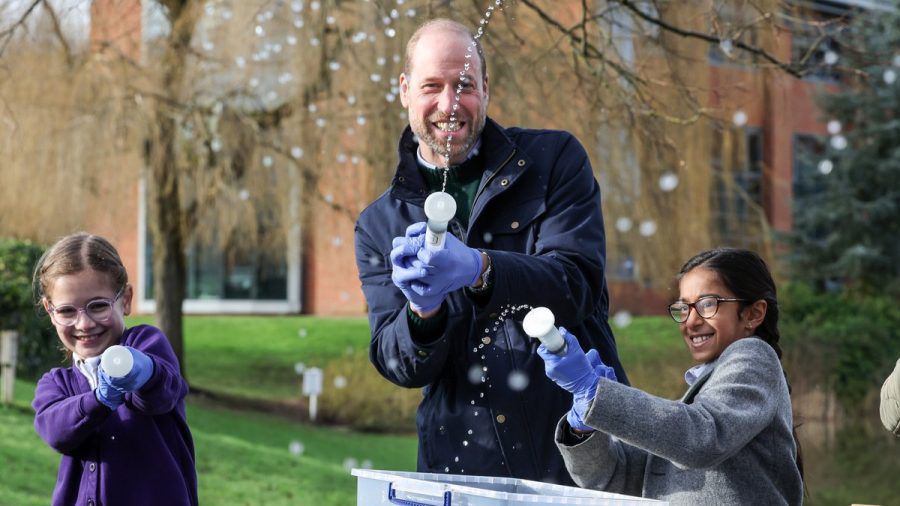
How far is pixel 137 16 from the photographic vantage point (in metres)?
11.2

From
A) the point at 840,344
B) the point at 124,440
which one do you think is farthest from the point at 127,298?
the point at 840,344

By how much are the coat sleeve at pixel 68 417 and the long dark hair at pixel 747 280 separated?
4.83ft

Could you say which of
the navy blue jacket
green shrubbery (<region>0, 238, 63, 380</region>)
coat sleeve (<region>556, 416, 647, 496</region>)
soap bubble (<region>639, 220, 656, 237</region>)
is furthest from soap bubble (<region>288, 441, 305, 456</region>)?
coat sleeve (<region>556, 416, 647, 496</region>)

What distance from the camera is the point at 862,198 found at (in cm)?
1752

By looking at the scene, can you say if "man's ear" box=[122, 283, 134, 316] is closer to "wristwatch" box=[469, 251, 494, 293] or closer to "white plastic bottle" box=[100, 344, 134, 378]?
A: "white plastic bottle" box=[100, 344, 134, 378]

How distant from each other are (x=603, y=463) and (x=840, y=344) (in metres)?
9.83

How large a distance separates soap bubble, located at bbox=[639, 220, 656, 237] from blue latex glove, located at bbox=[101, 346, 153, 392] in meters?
8.96

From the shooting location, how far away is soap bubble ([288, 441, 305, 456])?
1006 cm

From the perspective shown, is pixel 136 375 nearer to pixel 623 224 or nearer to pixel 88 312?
pixel 88 312

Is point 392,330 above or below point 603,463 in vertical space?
above

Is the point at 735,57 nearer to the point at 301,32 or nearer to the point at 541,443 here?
the point at 541,443

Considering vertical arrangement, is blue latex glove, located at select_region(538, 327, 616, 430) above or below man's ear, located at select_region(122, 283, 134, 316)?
below

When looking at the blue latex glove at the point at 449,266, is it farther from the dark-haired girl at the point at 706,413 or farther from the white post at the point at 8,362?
the white post at the point at 8,362

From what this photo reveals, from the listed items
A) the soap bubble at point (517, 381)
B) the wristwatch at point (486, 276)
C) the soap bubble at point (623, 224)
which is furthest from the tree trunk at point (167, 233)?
the wristwatch at point (486, 276)
